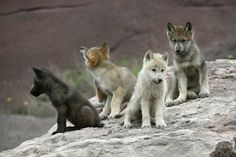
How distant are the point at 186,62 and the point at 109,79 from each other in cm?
117

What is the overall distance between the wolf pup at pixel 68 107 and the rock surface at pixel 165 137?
27 cm

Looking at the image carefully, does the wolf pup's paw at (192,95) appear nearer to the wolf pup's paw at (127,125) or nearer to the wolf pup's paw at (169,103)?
the wolf pup's paw at (169,103)

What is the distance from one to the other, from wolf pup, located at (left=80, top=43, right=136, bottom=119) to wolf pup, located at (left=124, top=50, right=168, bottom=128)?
1.32 metres

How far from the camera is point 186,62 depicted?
11.3 metres

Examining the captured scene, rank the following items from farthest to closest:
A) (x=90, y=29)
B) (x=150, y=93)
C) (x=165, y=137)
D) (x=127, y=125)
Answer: (x=90, y=29), (x=127, y=125), (x=150, y=93), (x=165, y=137)

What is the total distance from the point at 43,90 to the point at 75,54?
890 centimetres

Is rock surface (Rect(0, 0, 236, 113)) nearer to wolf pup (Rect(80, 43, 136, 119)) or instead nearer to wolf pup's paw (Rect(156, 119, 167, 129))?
wolf pup (Rect(80, 43, 136, 119))

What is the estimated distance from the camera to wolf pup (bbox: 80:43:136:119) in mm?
11542

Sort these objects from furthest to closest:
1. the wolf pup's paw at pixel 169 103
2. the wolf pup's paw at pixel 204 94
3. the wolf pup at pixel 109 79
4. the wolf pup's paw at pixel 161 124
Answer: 1. the wolf pup at pixel 109 79
2. the wolf pup's paw at pixel 169 103
3. the wolf pup's paw at pixel 204 94
4. the wolf pup's paw at pixel 161 124

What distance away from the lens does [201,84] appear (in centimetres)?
1116

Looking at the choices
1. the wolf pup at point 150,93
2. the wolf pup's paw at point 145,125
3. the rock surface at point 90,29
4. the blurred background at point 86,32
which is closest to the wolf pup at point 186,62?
the wolf pup at point 150,93

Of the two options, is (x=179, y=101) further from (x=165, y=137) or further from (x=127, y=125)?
(x=165, y=137)

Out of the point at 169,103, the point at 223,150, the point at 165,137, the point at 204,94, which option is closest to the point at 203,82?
the point at 204,94

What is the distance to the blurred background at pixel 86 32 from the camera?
63.5ft
